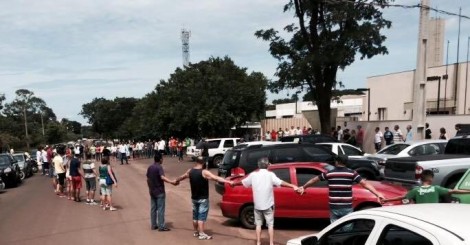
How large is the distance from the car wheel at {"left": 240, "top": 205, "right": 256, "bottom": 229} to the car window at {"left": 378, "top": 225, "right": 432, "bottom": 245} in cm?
677

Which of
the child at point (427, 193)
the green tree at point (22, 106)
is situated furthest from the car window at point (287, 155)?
the green tree at point (22, 106)

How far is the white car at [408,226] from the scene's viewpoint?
3.19 m

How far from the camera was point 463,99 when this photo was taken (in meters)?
35.5

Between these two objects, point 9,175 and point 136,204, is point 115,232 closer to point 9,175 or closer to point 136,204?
point 136,204

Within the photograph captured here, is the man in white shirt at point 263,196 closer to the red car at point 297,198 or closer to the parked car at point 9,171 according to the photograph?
the red car at point 297,198

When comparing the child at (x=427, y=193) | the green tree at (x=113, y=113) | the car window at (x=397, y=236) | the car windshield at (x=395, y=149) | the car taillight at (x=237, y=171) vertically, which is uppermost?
the car window at (x=397, y=236)

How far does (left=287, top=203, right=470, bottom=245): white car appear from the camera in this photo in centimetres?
319

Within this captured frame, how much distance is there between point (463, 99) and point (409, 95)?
193 inches

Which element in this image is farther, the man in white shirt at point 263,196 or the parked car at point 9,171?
the parked car at point 9,171

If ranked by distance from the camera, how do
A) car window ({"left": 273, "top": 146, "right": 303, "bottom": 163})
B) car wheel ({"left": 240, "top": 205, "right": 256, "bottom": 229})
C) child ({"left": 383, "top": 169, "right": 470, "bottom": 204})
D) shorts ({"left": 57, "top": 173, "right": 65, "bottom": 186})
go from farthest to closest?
shorts ({"left": 57, "top": 173, "right": 65, "bottom": 186}), car window ({"left": 273, "top": 146, "right": 303, "bottom": 163}), car wheel ({"left": 240, "top": 205, "right": 256, "bottom": 229}), child ({"left": 383, "top": 169, "right": 470, "bottom": 204})

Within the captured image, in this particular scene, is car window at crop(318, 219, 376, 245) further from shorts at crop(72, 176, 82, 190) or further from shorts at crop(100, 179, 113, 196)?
shorts at crop(72, 176, 82, 190)

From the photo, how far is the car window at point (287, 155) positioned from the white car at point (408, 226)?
8587 mm

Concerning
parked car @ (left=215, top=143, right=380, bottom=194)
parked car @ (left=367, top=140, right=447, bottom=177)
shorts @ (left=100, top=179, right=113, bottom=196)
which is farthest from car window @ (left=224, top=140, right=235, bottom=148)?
shorts @ (left=100, top=179, right=113, bottom=196)

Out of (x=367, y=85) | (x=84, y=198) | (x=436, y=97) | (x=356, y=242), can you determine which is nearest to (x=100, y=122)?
(x=367, y=85)
